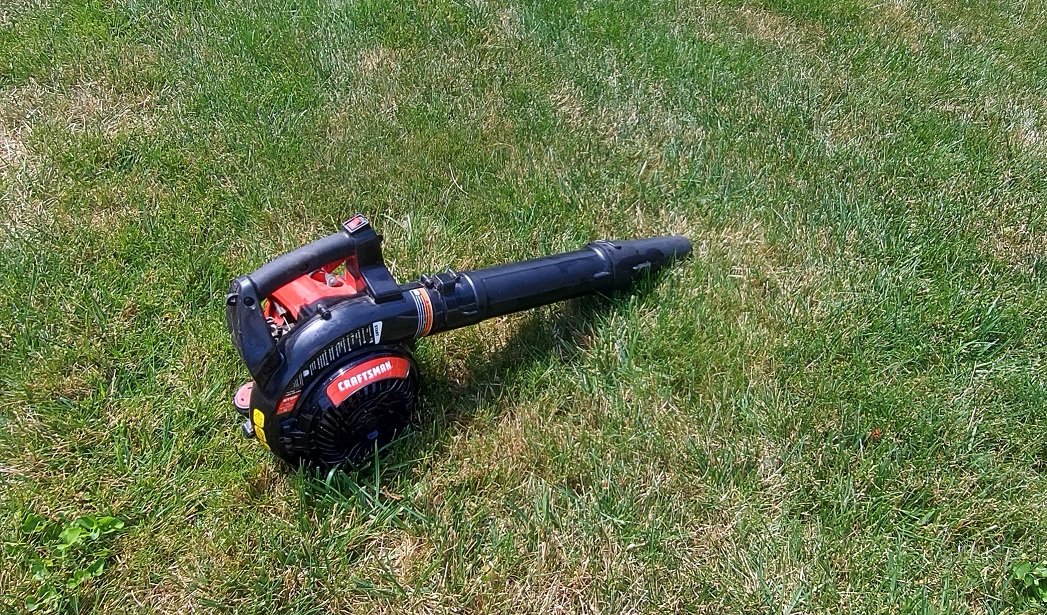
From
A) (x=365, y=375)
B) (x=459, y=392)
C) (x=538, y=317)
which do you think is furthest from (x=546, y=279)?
A: (x=365, y=375)

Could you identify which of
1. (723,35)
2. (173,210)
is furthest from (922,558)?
(723,35)

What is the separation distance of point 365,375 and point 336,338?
4.8 inches

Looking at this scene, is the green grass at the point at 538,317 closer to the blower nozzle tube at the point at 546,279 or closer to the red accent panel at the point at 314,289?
the blower nozzle tube at the point at 546,279

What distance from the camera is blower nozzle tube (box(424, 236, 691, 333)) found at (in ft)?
7.36

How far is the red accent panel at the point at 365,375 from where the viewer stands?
6.30 ft

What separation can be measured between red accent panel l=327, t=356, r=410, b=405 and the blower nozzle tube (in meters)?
0.20

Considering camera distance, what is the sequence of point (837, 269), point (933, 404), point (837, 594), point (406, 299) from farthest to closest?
1. point (837, 269)
2. point (933, 404)
3. point (406, 299)
4. point (837, 594)

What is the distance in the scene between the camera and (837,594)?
6.44ft

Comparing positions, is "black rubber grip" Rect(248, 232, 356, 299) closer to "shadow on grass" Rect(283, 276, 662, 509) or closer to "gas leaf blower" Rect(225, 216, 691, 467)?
"gas leaf blower" Rect(225, 216, 691, 467)

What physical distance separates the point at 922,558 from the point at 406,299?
1.54 meters

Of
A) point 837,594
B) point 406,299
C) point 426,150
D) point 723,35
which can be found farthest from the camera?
point 723,35

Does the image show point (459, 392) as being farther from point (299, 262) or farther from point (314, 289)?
point (299, 262)

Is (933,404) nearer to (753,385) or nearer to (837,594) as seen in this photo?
(753,385)

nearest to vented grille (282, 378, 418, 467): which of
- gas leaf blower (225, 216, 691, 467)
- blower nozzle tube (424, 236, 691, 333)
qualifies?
gas leaf blower (225, 216, 691, 467)
